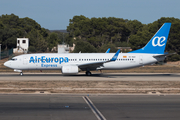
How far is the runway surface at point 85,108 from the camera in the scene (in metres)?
12.6

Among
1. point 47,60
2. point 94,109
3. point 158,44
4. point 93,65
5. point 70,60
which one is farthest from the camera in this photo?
point 158,44

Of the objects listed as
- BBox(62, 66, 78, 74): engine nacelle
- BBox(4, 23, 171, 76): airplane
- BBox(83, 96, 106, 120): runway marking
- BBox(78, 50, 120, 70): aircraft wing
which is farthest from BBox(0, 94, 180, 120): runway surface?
BBox(4, 23, 171, 76): airplane

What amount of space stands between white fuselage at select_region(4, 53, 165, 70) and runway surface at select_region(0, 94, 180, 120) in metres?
16.4

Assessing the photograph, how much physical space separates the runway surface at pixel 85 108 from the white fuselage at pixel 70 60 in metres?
16.4

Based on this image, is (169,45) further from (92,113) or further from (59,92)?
(92,113)

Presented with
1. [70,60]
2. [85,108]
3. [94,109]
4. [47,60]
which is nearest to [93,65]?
[70,60]

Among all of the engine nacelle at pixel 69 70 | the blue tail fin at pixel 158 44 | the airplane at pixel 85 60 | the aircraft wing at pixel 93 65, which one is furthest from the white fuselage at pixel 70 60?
the engine nacelle at pixel 69 70

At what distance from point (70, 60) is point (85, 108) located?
20.7m

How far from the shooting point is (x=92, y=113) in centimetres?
1343

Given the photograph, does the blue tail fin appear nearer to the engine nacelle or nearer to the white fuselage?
the white fuselage

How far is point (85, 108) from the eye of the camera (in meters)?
14.6

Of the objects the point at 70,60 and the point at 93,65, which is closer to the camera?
the point at 93,65

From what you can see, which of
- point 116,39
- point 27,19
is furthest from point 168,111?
point 27,19

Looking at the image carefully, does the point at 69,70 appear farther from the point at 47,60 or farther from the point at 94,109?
the point at 94,109
